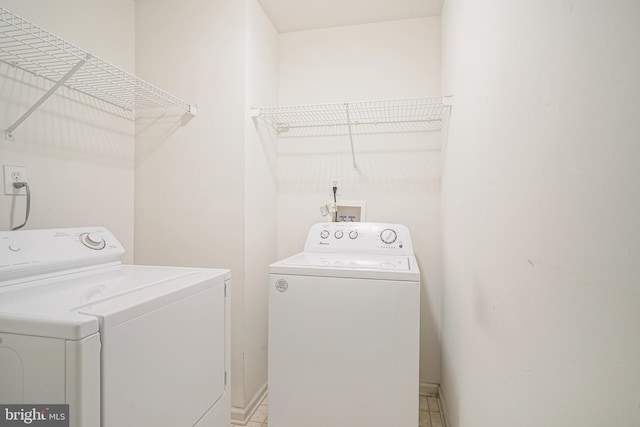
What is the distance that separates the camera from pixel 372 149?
7.47 ft

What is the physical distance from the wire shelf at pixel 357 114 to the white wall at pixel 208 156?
0.26 m

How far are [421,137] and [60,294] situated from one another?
2.11 m

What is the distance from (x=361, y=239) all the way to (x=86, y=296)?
1.41m

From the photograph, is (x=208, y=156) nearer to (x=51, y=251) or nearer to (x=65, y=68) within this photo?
(x=65, y=68)

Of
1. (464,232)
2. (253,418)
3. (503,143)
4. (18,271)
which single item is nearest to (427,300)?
(464,232)

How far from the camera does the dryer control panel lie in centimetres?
193

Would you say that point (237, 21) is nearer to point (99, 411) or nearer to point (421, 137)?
point (421, 137)

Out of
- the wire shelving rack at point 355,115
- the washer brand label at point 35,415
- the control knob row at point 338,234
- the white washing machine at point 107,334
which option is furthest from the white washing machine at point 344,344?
the wire shelving rack at point 355,115

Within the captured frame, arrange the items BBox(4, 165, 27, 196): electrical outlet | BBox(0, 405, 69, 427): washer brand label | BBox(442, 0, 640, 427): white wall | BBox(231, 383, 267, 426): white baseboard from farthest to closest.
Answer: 1. BBox(231, 383, 267, 426): white baseboard
2. BBox(4, 165, 27, 196): electrical outlet
3. BBox(0, 405, 69, 427): washer brand label
4. BBox(442, 0, 640, 427): white wall

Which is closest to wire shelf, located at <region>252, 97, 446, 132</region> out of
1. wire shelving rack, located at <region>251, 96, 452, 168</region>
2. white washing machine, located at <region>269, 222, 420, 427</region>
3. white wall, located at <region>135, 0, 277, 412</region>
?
wire shelving rack, located at <region>251, 96, 452, 168</region>

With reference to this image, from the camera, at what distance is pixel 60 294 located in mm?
971

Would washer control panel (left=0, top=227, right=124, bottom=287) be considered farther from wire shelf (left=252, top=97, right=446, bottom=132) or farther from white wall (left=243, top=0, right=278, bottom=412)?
wire shelf (left=252, top=97, right=446, bottom=132)

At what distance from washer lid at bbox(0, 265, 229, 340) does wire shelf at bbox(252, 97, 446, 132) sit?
114 centimetres

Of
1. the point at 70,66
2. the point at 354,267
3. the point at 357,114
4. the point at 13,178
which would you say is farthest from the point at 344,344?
the point at 70,66
